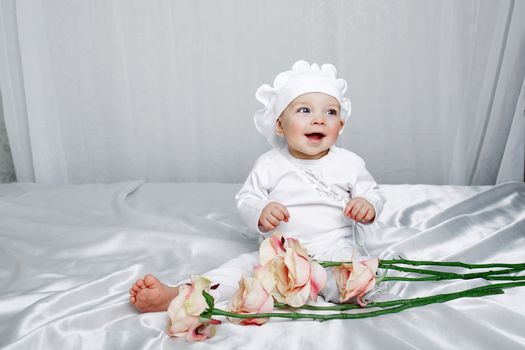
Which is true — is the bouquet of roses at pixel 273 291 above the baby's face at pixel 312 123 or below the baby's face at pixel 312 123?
below

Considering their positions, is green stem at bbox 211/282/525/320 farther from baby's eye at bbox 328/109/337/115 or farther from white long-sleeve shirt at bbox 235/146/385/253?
baby's eye at bbox 328/109/337/115

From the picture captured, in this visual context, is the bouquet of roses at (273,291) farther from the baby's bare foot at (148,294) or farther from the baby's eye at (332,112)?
the baby's eye at (332,112)

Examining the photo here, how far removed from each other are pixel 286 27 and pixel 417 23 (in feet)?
1.64

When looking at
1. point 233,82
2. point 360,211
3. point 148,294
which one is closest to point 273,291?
point 148,294

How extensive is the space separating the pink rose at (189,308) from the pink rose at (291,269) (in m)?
0.11

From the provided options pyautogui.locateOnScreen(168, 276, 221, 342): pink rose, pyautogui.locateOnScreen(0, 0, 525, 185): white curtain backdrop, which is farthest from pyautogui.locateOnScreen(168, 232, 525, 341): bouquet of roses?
pyautogui.locateOnScreen(0, 0, 525, 185): white curtain backdrop

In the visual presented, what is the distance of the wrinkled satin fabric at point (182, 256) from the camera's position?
895 millimetres

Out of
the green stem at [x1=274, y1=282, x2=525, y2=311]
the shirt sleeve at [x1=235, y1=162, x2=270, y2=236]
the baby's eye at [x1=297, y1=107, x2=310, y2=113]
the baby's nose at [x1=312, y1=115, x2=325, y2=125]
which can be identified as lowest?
the green stem at [x1=274, y1=282, x2=525, y2=311]

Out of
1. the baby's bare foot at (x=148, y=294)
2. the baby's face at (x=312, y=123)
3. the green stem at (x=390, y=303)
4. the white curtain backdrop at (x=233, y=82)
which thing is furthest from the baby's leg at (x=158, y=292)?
the white curtain backdrop at (x=233, y=82)

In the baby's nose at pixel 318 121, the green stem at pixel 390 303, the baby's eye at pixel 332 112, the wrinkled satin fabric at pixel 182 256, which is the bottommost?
the wrinkled satin fabric at pixel 182 256

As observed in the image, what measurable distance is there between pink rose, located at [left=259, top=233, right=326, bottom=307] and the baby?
0.31 metres

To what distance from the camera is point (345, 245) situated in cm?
124

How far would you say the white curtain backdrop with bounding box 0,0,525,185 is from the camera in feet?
6.35

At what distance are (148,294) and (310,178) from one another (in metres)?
0.50
